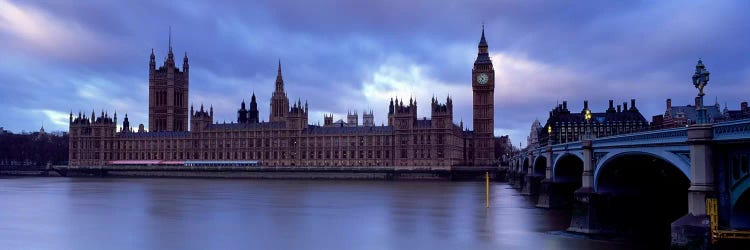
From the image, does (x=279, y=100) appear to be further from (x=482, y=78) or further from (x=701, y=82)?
(x=701, y=82)

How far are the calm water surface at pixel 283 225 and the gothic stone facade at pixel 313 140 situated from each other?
6852 cm

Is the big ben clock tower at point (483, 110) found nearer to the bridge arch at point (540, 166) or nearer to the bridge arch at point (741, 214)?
the bridge arch at point (540, 166)

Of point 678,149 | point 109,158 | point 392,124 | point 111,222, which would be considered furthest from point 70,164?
point 678,149

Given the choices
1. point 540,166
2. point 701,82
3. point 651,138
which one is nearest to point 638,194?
point 651,138

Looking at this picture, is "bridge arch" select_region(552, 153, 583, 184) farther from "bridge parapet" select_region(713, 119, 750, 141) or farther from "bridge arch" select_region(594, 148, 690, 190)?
"bridge parapet" select_region(713, 119, 750, 141)

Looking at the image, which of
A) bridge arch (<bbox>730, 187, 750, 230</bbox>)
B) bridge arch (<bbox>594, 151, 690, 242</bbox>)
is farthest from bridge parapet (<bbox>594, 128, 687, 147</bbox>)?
bridge arch (<bbox>730, 187, 750, 230</bbox>)

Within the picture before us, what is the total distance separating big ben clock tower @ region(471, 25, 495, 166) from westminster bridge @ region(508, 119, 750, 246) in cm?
7350

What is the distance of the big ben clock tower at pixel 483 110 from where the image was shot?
445 ft

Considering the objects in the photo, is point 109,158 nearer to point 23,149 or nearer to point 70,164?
point 70,164

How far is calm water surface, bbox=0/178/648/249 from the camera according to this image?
32.6m

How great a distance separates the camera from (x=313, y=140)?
139000 millimetres

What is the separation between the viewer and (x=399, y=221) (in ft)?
141

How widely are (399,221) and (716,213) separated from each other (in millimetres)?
23536

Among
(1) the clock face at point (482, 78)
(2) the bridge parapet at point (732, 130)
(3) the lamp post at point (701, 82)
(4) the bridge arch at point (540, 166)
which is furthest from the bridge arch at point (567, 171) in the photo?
(1) the clock face at point (482, 78)
